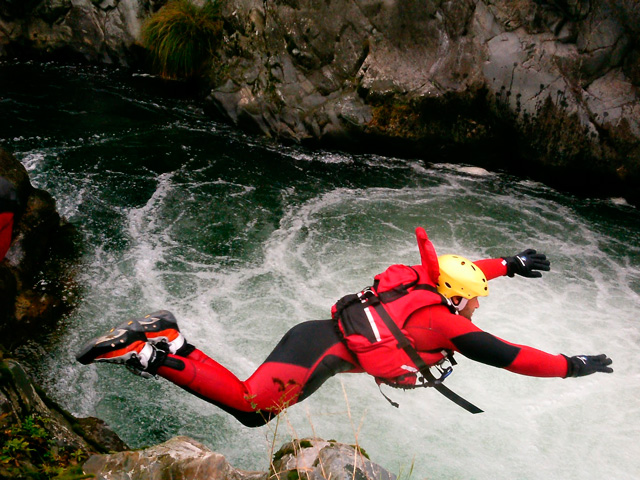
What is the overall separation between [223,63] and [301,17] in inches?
61.9

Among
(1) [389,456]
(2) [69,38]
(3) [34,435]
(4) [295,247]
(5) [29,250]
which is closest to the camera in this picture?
(3) [34,435]

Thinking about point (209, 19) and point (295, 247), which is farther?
point (209, 19)

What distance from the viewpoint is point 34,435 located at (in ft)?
7.25

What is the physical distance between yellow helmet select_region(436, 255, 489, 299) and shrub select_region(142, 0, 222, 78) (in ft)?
22.9

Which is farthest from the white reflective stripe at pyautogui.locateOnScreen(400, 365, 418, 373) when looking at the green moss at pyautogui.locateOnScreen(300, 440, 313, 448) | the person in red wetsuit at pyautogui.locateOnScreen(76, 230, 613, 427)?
the green moss at pyautogui.locateOnScreen(300, 440, 313, 448)

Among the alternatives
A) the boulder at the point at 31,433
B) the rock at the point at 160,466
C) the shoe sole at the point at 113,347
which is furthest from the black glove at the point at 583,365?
the boulder at the point at 31,433

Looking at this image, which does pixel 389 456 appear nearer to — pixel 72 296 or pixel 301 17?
pixel 72 296

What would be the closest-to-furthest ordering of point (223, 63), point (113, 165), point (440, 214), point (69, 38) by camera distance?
point (440, 214), point (113, 165), point (223, 63), point (69, 38)

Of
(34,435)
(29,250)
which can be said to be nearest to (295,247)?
(29,250)

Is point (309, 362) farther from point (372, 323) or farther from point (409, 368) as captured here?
point (409, 368)

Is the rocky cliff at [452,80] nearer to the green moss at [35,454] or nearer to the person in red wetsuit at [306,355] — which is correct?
the person in red wetsuit at [306,355]

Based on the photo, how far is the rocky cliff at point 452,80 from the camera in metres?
6.64

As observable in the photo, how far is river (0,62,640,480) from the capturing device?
354 centimetres

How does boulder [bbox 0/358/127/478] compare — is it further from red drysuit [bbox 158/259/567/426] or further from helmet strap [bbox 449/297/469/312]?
helmet strap [bbox 449/297/469/312]
